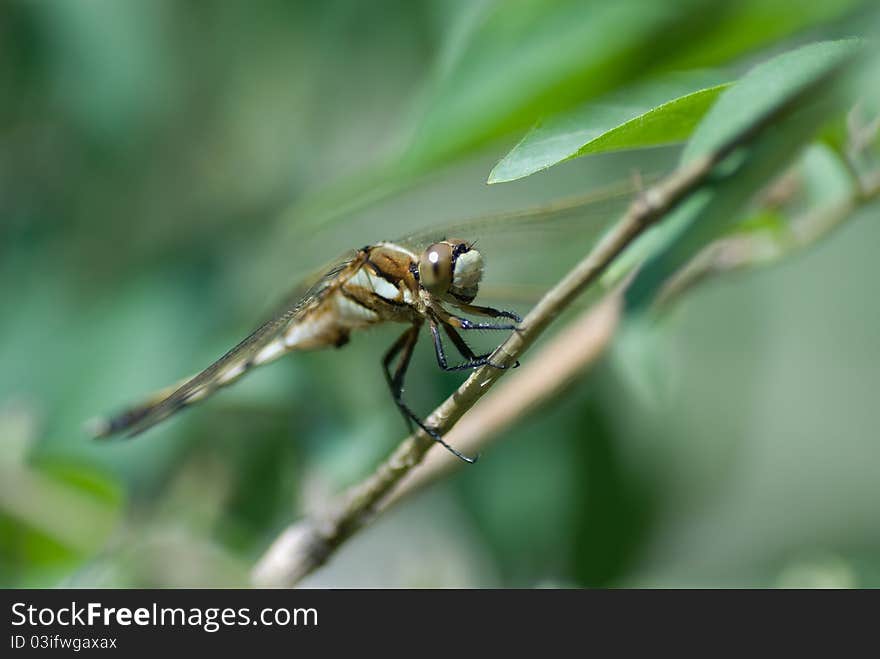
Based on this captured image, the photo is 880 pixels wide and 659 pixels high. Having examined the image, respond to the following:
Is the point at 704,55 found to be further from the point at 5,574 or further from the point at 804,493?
the point at 804,493

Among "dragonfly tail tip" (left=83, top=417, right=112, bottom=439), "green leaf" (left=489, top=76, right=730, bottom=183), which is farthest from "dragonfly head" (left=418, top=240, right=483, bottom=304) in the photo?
"dragonfly tail tip" (left=83, top=417, right=112, bottom=439)

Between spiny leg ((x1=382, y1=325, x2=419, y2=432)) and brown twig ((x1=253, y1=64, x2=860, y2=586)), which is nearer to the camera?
brown twig ((x1=253, y1=64, x2=860, y2=586))

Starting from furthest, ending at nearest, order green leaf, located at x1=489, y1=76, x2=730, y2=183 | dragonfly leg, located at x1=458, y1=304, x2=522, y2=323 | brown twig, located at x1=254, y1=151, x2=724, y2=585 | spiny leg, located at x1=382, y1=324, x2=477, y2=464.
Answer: spiny leg, located at x1=382, y1=324, x2=477, y2=464
dragonfly leg, located at x1=458, y1=304, x2=522, y2=323
brown twig, located at x1=254, y1=151, x2=724, y2=585
green leaf, located at x1=489, y1=76, x2=730, y2=183

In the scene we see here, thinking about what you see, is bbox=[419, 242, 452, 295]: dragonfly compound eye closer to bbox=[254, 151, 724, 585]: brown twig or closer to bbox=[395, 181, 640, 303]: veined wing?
bbox=[395, 181, 640, 303]: veined wing

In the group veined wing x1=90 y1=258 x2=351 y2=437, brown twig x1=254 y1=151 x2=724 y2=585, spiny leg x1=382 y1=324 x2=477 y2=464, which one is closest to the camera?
brown twig x1=254 y1=151 x2=724 y2=585

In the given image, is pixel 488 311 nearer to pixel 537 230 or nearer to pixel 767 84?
pixel 537 230

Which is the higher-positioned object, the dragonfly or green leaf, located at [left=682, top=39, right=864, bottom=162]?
the dragonfly

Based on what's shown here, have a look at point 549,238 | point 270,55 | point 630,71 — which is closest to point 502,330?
point 549,238
